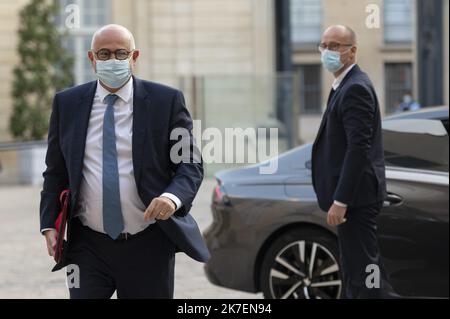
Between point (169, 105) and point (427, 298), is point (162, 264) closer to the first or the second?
point (169, 105)

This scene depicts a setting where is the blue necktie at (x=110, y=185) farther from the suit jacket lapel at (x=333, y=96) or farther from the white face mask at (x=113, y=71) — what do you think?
the suit jacket lapel at (x=333, y=96)

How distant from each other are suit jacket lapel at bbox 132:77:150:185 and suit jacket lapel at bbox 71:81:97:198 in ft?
0.70

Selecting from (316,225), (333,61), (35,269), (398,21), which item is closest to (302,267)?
(316,225)

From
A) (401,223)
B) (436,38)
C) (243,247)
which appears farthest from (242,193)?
(436,38)

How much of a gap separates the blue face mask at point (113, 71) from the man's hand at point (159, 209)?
0.60 metres

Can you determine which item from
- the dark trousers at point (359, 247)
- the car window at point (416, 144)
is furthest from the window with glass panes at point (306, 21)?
the dark trousers at point (359, 247)

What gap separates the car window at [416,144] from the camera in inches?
268

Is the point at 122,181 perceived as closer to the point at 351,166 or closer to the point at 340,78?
the point at 351,166

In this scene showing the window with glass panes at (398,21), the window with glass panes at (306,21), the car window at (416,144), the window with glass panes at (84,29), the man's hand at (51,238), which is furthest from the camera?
the window with glass panes at (306,21)

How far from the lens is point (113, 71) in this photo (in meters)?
4.41

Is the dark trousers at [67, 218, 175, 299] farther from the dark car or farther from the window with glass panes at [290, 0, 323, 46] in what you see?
the window with glass panes at [290, 0, 323, 46]

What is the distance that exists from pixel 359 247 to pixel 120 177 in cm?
178

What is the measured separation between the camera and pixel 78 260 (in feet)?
14.5

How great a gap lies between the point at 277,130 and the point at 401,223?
45.8 feet
